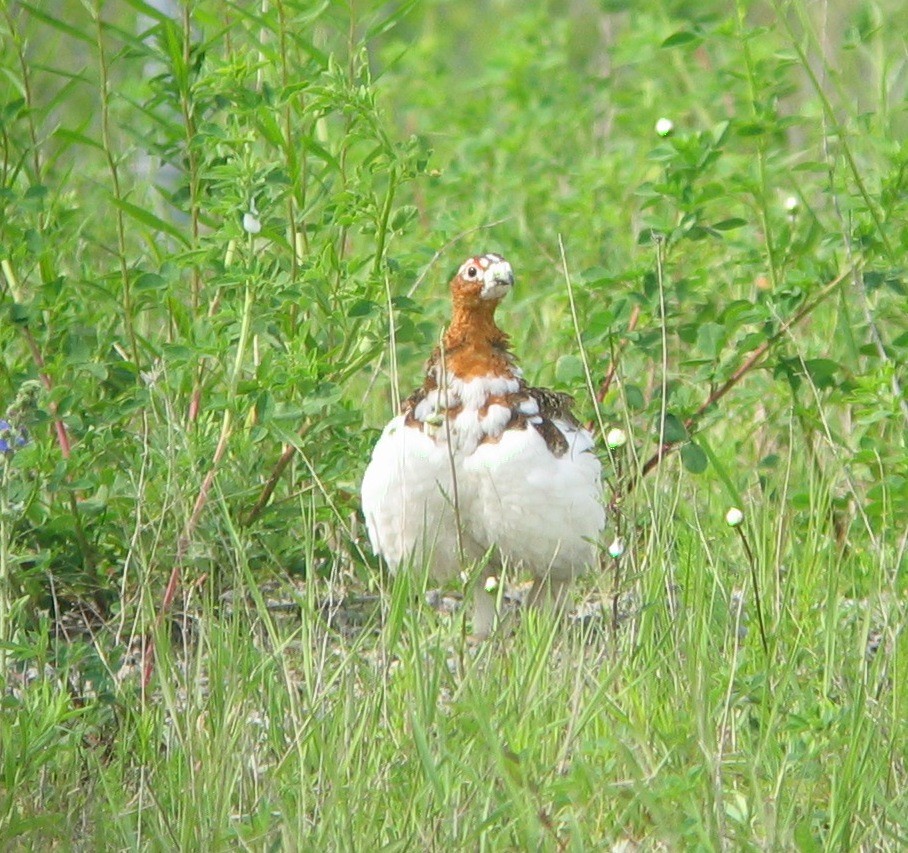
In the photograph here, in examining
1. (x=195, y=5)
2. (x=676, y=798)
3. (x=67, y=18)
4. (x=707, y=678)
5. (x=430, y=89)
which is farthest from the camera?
(x=67, y=18)

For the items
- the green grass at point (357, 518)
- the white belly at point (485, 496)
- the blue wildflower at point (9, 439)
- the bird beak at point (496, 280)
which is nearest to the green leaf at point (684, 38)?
the green grass at point (357, 518)

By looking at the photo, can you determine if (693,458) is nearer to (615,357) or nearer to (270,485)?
(615,357)

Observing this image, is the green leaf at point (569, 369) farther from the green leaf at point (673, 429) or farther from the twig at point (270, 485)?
the twig at point (270, 485)

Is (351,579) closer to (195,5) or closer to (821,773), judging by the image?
(195,5)

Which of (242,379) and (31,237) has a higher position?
(31,237)

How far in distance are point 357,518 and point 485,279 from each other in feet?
2.38

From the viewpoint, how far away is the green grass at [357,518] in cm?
279

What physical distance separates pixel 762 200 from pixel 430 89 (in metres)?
3.04

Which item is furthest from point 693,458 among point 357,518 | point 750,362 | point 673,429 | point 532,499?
point 357,518

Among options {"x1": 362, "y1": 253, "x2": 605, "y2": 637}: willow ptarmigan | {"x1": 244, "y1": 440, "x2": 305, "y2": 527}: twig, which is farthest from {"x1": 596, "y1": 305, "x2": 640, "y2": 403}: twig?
{"x1": 244, "y1": 440, "x2": 305, "y2": 527}: twig

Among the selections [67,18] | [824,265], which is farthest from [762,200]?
[67,18]

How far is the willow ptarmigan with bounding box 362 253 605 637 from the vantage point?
12.0 ft

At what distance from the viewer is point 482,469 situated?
368cm

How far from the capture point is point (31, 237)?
3.76m
